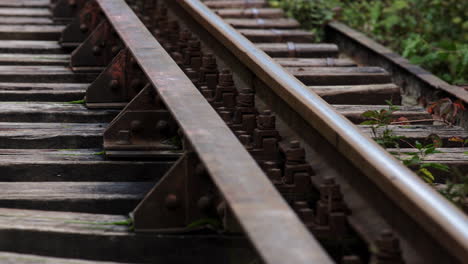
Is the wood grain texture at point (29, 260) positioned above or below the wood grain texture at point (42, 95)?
above

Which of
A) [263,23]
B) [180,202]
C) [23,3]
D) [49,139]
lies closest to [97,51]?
[49,139]

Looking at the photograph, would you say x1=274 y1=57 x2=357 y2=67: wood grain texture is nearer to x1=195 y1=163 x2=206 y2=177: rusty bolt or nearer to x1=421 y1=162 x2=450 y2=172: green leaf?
x1=421 y1=162 x2=450 y2=172: green leaf

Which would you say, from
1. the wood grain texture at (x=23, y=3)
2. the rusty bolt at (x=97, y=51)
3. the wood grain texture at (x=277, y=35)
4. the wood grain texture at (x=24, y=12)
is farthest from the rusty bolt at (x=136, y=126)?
the wood grain texture at (x=23, y=3)

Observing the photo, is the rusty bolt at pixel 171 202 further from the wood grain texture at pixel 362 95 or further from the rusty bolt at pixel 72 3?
the rusty bolt at pixel 72 3

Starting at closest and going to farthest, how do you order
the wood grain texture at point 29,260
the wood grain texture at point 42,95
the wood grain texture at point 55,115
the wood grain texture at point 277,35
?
the wood grain texture at point 29,260 → the wood grain texture at point 55,115 → the wood grain texture at point 42,95 → the wood grain texture at point 277,35

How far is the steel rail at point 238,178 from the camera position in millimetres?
2027

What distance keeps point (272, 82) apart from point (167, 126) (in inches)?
18.4

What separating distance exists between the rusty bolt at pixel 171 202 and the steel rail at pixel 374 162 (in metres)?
0.55

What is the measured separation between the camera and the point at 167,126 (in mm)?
3633

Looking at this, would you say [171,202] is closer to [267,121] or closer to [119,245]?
[119,245]

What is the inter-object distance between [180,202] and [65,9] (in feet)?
14.4

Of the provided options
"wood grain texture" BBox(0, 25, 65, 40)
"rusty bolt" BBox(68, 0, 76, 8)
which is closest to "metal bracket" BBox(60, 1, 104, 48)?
"wood grain texture" BBox(0, 25, 65, 40)

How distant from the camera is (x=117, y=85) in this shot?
14.3 ft

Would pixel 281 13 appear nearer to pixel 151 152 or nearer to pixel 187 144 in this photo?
pixel 151 152
